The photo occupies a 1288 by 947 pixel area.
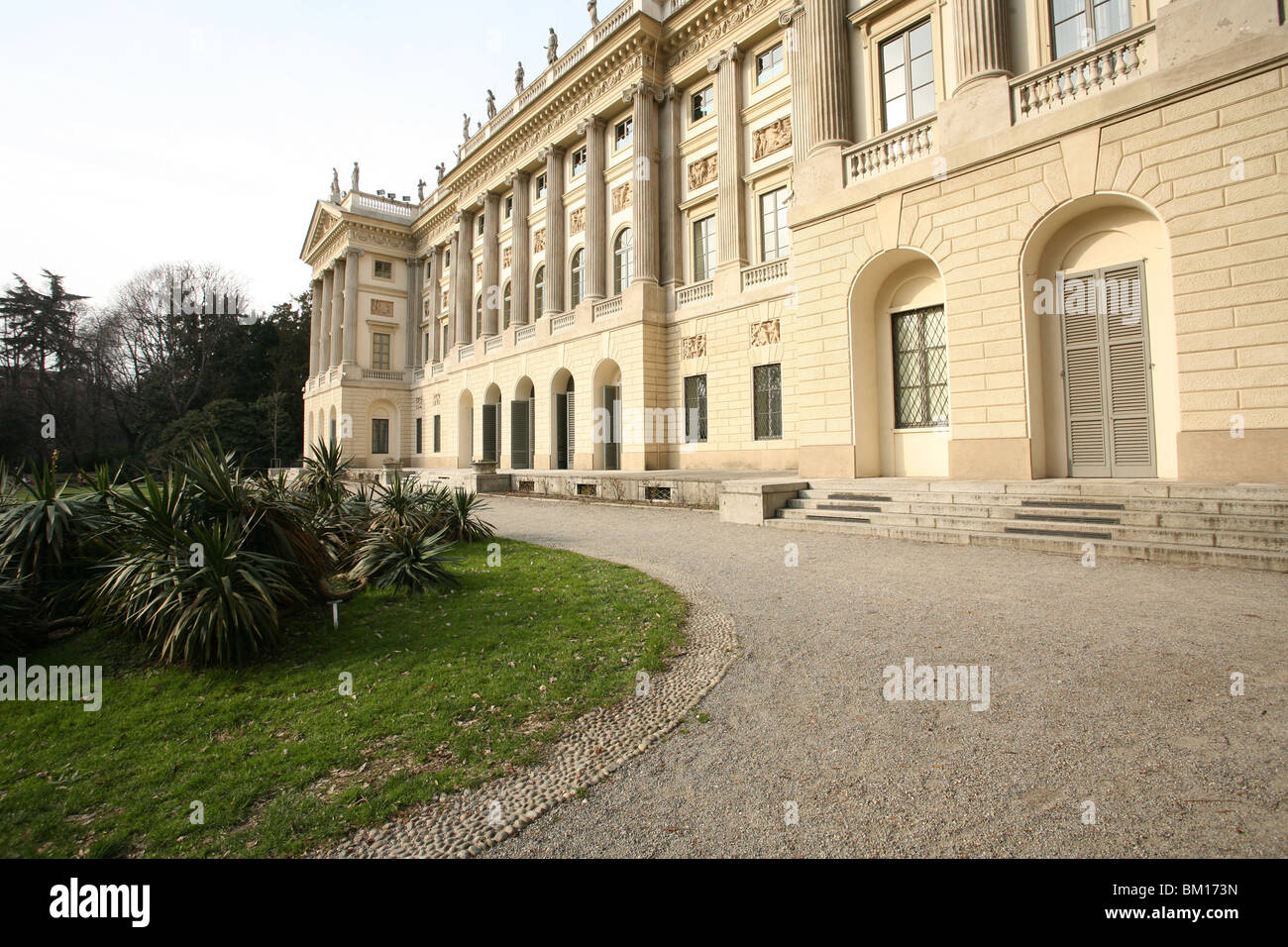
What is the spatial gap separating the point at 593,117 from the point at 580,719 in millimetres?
25804

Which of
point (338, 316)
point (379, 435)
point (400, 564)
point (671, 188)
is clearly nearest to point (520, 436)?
point (671, 188)

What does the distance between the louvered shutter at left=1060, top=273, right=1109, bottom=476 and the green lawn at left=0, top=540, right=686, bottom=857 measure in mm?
8313

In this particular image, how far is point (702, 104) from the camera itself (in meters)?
21.5

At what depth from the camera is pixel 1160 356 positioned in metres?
9.20

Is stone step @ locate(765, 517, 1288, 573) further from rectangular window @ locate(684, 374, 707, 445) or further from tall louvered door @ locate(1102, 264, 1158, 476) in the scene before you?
rectangular window @ locate(684, 374, 707, 445)

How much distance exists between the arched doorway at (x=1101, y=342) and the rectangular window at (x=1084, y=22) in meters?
3.32

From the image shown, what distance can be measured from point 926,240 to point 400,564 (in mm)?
10546

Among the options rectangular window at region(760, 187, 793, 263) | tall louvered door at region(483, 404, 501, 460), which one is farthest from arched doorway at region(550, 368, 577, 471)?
rectangular window at region(760, 187, 793, 263)

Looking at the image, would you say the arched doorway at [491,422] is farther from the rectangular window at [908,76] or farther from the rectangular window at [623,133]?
the rectangular window at [908,76]

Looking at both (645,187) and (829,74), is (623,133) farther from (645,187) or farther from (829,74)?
(829,74)

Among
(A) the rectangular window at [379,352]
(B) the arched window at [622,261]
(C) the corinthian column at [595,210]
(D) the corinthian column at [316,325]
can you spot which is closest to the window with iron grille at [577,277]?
(C) the corinthian column at [595,210]

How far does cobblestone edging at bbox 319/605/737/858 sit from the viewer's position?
7.81 feet

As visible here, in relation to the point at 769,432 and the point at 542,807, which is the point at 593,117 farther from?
the point at 542,807

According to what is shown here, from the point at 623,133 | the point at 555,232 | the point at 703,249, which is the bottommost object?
the point at 703,249
